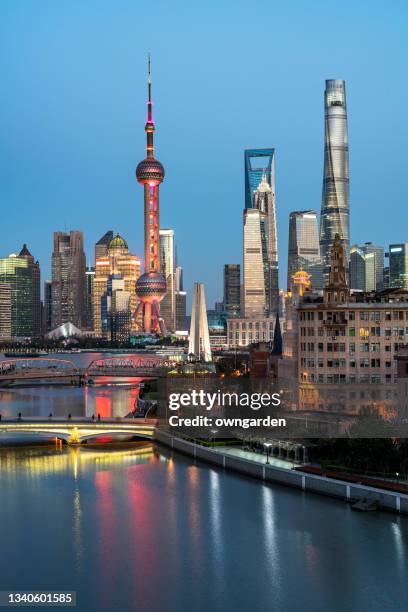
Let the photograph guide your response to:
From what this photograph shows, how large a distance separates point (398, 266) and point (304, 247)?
26.9 metres

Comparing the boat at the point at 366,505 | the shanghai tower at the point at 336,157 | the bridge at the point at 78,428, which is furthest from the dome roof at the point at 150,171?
the boat at the point at 366,505

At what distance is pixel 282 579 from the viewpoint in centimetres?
2555

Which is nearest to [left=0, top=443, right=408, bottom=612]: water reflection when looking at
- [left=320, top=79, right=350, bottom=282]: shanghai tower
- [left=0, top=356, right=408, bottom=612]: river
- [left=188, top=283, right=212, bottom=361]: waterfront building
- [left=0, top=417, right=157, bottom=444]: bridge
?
[left=0, top=356, right=408, bottom=612]: river

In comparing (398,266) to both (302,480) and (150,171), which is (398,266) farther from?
(302,480)

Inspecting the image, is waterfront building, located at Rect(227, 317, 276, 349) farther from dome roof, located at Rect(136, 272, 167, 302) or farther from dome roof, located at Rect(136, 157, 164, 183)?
dome roof, located at Rect(136, 157, 164, 183)

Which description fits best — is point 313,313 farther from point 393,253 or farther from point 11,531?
point 393,253

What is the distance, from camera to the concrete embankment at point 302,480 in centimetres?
3139

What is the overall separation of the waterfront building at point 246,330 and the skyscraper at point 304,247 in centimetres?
1572

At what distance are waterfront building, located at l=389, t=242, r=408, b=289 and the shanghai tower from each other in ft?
32.1

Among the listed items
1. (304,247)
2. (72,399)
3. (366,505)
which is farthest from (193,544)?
(304,247)

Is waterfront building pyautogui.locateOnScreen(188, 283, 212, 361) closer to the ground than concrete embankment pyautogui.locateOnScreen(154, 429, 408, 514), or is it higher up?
higher up

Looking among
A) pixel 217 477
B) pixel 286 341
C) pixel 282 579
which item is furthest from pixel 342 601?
pixel 286 341

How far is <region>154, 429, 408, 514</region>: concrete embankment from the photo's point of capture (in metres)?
31.4

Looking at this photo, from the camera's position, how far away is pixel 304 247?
187 meters
